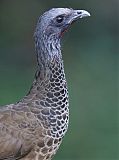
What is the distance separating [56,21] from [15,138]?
90 cm

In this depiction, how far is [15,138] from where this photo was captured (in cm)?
472

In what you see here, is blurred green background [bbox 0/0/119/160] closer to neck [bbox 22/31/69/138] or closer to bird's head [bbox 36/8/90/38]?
neck [bbox 22/31/69/138]

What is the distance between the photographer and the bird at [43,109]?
186 inches

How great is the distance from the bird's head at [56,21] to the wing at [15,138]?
2.18 ft

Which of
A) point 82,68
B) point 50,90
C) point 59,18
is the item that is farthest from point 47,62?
point 82,68

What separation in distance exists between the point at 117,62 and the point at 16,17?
214cm

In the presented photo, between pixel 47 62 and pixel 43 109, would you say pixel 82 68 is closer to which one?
pixel 47 62

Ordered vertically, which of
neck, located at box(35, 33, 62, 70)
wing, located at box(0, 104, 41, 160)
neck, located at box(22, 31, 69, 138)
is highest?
neck, located at box(35, 33, 62, 70)

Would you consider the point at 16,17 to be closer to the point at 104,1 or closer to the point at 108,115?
the point at 104,1

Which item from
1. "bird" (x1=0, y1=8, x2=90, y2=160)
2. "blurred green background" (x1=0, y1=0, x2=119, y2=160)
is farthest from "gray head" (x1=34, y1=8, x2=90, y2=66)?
"blurred green background" (x1=0, y1=0, x2=119, y2=160)

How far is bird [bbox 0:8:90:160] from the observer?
15.5 feet

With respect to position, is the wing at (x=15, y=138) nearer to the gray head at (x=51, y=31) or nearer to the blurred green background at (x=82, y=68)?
the gray head at (x=51, y=31)

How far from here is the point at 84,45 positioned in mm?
12414

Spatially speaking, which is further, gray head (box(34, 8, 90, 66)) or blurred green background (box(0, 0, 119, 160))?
blurred green background (box(0, 0, 119, 160))
